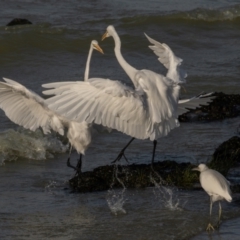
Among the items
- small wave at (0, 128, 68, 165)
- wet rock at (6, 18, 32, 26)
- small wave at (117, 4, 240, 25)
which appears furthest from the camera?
small wave at (117, 4, 240, 25)

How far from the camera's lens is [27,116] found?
887 centimetres

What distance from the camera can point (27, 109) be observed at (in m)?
8.84

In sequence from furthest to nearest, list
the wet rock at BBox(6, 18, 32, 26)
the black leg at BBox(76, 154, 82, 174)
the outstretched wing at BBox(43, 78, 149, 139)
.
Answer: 1. the wet rock at BBox(6, 18, 32, 26)
2. the black leg at BBox(76, 154, 82, 174)
3. the outstretched wing at BBox(43, 78, 149, 139)

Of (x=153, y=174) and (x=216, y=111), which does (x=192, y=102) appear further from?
(x=216, y=111)

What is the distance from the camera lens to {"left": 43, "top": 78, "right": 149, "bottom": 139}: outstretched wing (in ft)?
23.9

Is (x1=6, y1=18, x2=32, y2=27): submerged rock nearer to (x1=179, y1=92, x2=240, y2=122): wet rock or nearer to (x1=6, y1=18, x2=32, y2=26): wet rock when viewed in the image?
(x1=6, y1=18, x2=32, y2=26): wet rock

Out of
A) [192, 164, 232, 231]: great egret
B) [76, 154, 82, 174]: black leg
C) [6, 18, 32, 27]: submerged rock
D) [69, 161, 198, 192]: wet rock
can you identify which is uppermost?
[192, 164, 232, 231]: great egret

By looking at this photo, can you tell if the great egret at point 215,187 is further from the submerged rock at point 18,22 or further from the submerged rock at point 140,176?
the submerged rock at point 18,22

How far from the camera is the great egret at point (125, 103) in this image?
24.0 ft

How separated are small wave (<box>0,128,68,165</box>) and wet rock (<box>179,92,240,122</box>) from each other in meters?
2.10

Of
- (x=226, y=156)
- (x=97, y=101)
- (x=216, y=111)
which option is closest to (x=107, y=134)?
(x=216, y=111)

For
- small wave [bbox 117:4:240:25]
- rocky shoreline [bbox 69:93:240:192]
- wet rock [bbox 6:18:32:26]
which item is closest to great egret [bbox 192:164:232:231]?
rocky shoreline [bbox 69:93:240:192]

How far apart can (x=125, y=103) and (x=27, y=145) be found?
2.75 metres

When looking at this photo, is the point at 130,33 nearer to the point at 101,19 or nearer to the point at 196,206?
the point at 101,19
